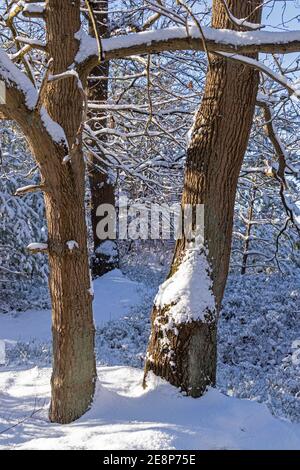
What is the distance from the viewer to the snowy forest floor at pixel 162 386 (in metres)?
3.56

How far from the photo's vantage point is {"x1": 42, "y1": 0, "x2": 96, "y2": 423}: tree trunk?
3863 mm

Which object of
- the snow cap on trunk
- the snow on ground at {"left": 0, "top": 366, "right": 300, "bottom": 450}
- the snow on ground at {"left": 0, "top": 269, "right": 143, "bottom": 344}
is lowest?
the snow on ground at {"left": 0, "top": 269, "right": 143, "bottom": 344}

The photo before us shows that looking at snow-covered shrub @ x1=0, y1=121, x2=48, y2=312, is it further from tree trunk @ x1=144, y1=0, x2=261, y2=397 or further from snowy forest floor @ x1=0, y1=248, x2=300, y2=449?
tree trunk @ x1=144, y1=0, x2=261, y2=397

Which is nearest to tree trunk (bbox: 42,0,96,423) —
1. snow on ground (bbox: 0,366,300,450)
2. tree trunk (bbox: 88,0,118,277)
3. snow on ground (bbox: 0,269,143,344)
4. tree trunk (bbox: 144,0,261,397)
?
snow on ground (bbox: 0,366,300,450)

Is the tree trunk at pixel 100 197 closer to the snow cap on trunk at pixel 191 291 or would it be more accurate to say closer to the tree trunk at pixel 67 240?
the tree trunk at pixel 67 240

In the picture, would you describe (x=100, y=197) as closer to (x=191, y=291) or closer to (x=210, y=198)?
(x=210, y=198)

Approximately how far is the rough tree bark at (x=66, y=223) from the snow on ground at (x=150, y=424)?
0.27 meters

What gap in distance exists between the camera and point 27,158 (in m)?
12.0

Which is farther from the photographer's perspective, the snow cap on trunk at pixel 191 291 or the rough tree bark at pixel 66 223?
the snow cap on trunk at pixel 191 291

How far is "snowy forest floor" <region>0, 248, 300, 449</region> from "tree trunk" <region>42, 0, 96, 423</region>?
303mm

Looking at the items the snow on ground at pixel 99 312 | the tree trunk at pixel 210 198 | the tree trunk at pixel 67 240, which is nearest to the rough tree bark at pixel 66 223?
the tree trunk at pixel 67 240

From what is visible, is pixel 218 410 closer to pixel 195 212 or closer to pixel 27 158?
pixel 195 212
